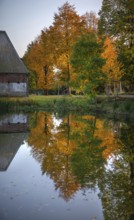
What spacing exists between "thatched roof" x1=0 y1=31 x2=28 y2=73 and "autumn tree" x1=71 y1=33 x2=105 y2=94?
12.1m

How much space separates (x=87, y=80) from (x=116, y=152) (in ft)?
69.4

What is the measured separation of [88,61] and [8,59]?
16.1m

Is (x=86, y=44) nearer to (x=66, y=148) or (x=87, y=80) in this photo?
(x=87, y=80)

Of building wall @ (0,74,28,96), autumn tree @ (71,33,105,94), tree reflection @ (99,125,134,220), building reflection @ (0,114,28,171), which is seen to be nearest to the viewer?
tree reflection @ (99,125,134,220)

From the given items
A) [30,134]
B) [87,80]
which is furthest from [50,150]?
[87,80]

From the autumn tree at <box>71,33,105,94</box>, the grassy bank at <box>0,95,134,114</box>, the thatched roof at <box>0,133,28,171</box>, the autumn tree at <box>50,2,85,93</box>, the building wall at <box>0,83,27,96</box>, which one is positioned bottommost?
the thatched roof at <box>0,133,28,171</box>

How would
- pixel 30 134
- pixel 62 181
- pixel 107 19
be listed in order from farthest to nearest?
1. pixel 107 19
2. pixel 30 134
3. pixel 62 181

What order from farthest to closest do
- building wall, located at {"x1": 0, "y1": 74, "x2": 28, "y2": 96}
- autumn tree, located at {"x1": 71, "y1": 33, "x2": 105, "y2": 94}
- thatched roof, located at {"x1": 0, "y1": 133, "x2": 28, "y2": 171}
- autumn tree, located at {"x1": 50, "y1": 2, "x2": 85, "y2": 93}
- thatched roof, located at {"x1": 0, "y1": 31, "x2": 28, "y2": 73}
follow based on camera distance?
1. thatched roof, located at {"x1": 0, "y1": 31, "x2": 28, "y2": 73}
2. building wall, located at {"x1": 0, "y1": 74, "x2": 28, "y2": 96}
3. autumn tree, located at {"x1": 50, "y1": 2, "x2": 85, "y2": 93}
4. autumn tree, located at {"x1": 71, "y1": 33, "x2": 105, "y2": 94}
5. thatched roof, located at {"x1": 0, "y1": 133, "x2": 28, "y2": 171}

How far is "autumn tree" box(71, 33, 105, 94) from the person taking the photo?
34938 mm

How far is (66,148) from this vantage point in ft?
53.7

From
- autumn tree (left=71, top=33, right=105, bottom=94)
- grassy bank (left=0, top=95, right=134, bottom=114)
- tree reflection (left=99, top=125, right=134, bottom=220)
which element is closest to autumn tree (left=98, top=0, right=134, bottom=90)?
autumn tree (left=71, top=33, right=105, bottom=94)

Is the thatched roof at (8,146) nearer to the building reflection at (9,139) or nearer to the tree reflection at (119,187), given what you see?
the building reflection at (9,139)

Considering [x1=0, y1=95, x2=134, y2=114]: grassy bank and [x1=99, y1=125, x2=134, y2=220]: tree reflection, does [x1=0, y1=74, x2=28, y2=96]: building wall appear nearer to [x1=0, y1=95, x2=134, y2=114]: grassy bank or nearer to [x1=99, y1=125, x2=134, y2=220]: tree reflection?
[x1=0, y1=95, x2=134, y2=114]: grassy bank

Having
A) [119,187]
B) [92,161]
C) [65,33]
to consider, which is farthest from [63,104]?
[119,187]
